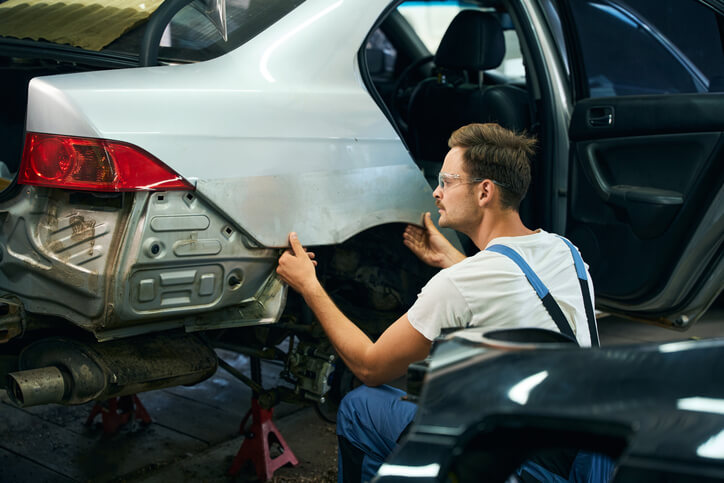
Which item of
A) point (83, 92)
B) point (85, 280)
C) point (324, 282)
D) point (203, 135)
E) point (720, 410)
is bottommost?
point (324, 282)

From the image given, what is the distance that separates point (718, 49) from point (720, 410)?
2.54m

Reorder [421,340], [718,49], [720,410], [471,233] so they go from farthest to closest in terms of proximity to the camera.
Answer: [718,49]
[471,233]
[421,340]
[720,410]

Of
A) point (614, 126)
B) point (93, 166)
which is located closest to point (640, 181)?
point (614, 126)

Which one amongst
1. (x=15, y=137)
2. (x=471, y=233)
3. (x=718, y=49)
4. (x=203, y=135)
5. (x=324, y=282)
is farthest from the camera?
(x=718, y=49)

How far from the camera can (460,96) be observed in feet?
11.5

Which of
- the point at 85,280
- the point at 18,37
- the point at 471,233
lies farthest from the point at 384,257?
the point at 18,37

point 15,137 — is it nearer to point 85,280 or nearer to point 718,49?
point 85,280

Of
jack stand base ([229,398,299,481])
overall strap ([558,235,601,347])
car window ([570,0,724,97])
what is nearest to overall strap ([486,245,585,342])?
overall strap ([558,235,601,347])

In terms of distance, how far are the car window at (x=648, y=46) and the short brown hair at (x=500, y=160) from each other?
4.04 feet

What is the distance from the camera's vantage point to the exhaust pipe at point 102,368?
78.2 inches

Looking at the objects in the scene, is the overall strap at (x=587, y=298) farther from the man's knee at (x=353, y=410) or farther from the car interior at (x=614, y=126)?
the car interior at (x=614, y=126)

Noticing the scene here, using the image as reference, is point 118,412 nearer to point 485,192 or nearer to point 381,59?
point 485,192

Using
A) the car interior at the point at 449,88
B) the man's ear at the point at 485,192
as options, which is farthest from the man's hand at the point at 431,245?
the man's ear at the point at 485,192

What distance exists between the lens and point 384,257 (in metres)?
2.79
